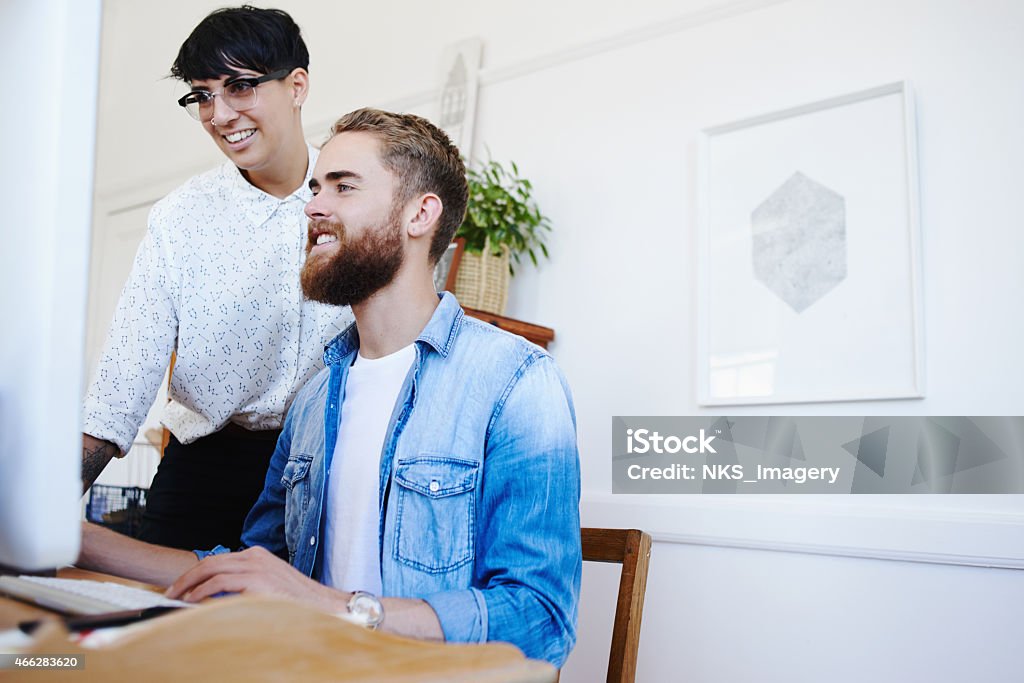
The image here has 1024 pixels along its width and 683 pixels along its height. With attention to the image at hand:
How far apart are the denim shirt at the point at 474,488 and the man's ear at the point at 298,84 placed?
67cm

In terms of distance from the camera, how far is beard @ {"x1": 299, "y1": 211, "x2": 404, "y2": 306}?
147 centimetres

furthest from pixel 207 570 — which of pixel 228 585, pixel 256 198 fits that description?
pixel 256 198

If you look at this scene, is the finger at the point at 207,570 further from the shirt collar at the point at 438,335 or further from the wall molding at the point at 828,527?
the wall molding at the point at 828,527

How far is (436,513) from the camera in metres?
1.20

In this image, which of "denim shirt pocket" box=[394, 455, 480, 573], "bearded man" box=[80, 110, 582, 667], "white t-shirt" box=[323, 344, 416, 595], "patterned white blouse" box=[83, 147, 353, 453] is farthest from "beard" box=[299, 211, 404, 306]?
"denim shirt pocket" box=[394, 455, 480, 573]

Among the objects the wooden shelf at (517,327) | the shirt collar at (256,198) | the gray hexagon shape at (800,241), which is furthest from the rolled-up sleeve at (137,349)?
the gray hexagon shape at (800,241)

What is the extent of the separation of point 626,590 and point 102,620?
34.8 inches

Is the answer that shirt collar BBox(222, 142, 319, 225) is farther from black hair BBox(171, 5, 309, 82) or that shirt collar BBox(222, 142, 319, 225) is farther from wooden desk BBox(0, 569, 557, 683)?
wooden desk BBox(0, 569, 557, 683)

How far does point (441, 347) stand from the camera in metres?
1.35

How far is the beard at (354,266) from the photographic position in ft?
4.83

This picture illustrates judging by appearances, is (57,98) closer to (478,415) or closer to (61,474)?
(61,474)

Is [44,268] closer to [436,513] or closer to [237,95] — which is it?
[436,513]

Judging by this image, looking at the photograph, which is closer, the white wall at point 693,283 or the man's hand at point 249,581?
the man's hand at point 249,581

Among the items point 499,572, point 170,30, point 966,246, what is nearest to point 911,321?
point 966,246
